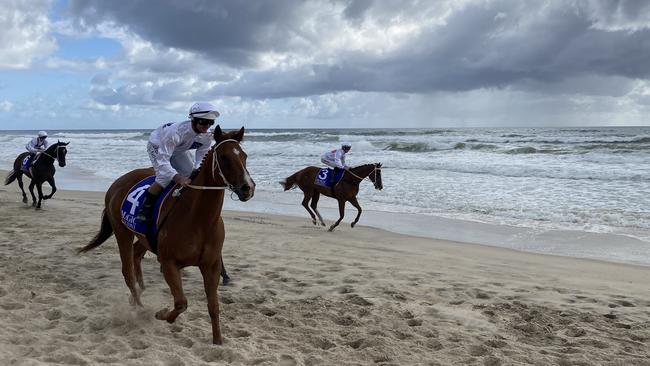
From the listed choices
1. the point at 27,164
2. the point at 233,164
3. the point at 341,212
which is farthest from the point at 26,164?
the point at 233,164

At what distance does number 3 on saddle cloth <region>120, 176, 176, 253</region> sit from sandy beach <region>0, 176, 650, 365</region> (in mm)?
849

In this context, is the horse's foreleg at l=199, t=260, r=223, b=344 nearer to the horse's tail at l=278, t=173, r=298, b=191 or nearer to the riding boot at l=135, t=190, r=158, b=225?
the riding boot at l=135, t=190, r=158, b=225

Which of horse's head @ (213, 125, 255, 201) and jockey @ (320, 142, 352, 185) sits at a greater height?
horse's head @ (213, 125, 255, 201)

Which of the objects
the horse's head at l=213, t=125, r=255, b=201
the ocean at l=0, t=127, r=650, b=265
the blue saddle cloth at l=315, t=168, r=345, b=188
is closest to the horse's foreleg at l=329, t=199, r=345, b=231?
the blue saddle cloth at l=315, t=168, r=345, b=188

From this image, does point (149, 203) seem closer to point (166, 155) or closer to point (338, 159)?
point (166, 155)

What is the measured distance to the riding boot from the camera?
194 inches

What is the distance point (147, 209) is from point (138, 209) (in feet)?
0.58

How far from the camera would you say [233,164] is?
4109 millimetres

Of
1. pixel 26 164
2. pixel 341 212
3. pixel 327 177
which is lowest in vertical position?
pixel 341 212

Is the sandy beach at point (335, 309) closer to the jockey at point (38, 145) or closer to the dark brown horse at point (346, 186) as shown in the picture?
the dark brown horse at point (346, 186)

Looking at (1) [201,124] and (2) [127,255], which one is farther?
(2) [127,255]

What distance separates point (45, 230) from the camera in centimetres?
973

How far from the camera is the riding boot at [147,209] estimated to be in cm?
492

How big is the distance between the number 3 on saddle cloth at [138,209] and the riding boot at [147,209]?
0.04m
